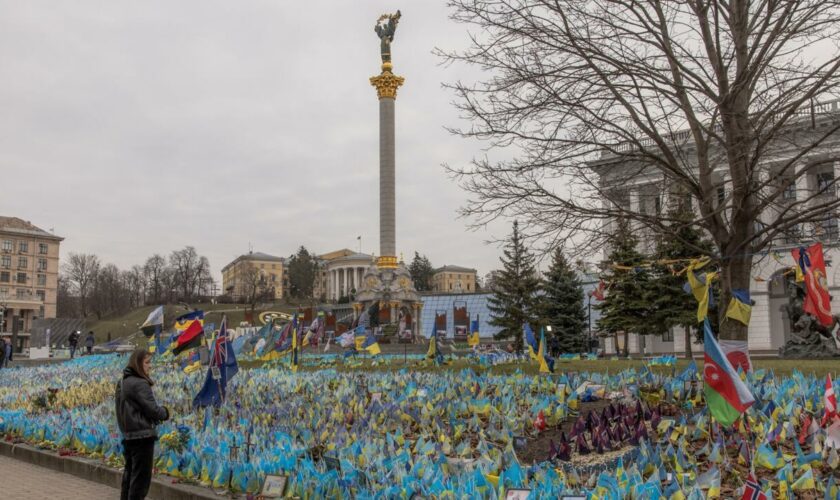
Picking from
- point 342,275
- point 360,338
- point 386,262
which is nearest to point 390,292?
point 386,262

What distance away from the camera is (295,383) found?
1670 cm

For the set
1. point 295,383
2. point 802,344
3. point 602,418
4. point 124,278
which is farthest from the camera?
point 124,278

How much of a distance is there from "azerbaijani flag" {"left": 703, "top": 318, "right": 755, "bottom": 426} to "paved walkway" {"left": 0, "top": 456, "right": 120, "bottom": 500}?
7.14 meters

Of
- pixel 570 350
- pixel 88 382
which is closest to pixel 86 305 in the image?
pixel 570 350

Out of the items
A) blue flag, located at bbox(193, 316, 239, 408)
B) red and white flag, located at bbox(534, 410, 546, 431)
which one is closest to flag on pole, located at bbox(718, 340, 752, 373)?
red and white flag, located at bbox(534, 410, 546, 431)

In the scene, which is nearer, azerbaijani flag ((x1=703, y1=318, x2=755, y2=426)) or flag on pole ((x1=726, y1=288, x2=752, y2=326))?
azerbaijani flag ((x1=703, y1=318, x2=755, y2=426))

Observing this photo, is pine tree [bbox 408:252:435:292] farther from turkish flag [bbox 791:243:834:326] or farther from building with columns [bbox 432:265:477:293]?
turkish flag [bbox 791:243:834:326]

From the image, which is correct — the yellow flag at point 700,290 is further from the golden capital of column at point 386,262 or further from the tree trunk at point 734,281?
the golden capital of column at point 386,262

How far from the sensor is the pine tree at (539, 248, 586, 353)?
157 feet

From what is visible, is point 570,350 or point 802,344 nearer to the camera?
point 802,344

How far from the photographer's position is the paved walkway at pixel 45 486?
29.5 feet

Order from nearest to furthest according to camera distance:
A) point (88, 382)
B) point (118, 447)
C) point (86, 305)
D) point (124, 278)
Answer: point (118, 447), point (88, 382), point (86, 305), point (124, 278)

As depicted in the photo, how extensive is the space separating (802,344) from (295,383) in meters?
21.6

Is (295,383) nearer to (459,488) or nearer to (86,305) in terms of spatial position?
(459,488)
